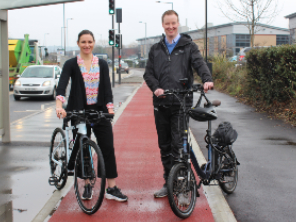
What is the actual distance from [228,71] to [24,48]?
13013mm

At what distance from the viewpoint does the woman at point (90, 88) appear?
4242 millimetres

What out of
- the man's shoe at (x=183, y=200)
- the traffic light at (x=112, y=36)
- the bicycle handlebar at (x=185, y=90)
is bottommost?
the man's shoe at (x=183, y=200)

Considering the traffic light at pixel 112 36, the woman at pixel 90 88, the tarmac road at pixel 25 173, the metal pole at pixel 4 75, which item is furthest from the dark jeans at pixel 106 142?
the traffic light at pixel 112 36

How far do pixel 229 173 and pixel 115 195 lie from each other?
1329 millimetres

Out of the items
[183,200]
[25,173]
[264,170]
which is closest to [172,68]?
[183,200]

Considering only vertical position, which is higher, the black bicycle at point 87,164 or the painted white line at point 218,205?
the black bicycle at point 87,164

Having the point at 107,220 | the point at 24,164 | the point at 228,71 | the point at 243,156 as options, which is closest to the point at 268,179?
the point at 243,156

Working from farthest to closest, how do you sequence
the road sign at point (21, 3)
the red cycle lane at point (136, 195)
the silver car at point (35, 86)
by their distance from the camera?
the silver car at point (35, 86) < the road sign at point (21, 3) < the red cycle lane at point (136, 195)

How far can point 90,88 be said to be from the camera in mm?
4293

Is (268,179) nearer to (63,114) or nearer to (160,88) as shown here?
(160,88)

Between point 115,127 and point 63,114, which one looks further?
point 115,127

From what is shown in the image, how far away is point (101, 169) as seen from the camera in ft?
12.8

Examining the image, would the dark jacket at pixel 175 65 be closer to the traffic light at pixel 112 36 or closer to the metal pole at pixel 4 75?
the metal pole at pixel 4 75

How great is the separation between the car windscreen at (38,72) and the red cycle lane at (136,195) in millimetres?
10899
